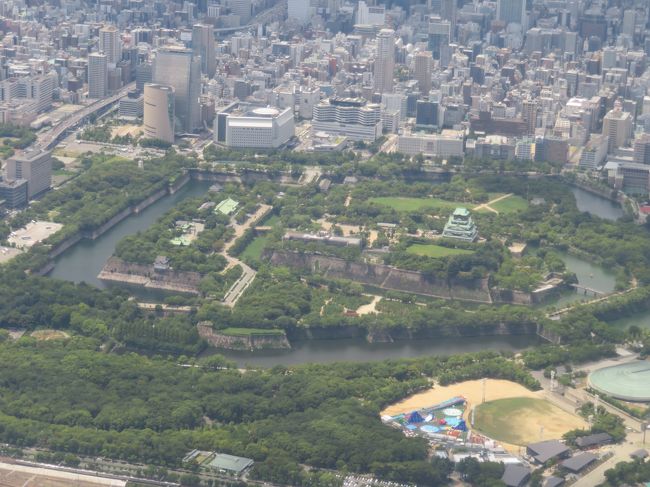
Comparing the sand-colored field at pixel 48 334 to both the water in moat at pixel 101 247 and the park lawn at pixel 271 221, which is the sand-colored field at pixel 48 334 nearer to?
the water in moat at pixel 101 247

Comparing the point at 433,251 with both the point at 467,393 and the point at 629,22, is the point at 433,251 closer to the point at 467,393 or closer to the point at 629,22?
the point at 467,393

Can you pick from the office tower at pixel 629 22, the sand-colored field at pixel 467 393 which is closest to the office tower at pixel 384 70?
the office tower at pixel 629 22

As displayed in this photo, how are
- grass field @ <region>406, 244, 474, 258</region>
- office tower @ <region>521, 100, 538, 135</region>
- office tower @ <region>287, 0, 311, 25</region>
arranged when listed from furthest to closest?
office tower @ <region>287, 0, 311, 25</region> → office tower @ <region>521, 100, 538, 135</region> → grass field @ <region>406, 244, 474, 258</region>

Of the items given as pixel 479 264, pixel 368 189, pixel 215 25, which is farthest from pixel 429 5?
pixel 479 264

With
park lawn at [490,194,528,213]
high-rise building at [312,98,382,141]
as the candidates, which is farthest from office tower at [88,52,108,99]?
park lawn at [490,194,528,213]

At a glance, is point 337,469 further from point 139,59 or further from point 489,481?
point 139,59

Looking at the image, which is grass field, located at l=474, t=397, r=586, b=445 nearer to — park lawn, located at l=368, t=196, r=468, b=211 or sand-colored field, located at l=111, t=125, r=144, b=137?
park lawn, located at l=368, t=196, r=468, b=211
